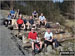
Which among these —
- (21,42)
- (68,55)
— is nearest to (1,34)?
(21,42)

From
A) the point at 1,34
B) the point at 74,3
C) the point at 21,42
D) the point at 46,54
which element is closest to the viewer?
the point at 46,54

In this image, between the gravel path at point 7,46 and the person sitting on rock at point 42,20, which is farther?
the person sitting on rock at point 42,20

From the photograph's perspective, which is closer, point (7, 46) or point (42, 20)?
point (7, 46)

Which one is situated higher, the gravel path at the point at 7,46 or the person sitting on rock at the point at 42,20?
the person sitting on rock at the point at 42,20

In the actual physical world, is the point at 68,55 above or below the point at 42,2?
below

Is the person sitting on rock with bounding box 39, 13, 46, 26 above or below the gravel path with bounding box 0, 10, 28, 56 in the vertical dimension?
above

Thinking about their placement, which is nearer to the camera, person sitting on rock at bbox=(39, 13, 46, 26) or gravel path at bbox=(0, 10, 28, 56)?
gravel path at bbox=(0, 10, 28, 56)

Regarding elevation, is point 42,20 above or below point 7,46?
above

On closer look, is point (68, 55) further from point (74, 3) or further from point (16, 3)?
point (74, 3)

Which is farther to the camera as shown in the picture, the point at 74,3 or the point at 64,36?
A: the point at 74,3

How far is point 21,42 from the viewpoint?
997cm

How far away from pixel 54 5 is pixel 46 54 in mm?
15629

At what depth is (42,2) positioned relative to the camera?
77.0 ft

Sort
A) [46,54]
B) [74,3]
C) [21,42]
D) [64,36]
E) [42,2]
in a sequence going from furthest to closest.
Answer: [74,3]
[42,2]
[64,36]
[21,42]
[46,54]
